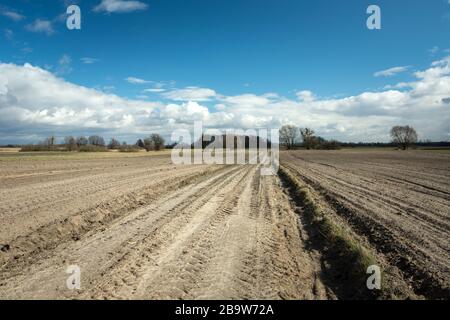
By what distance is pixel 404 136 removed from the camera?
133000 millimetres

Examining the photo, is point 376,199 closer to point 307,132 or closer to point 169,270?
point 169,270

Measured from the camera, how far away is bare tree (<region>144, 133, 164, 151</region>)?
4473 inches

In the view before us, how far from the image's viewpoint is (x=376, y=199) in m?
14.7

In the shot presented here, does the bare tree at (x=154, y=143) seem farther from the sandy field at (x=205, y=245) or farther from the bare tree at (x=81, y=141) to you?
the sandy field at (x=205, y=245)

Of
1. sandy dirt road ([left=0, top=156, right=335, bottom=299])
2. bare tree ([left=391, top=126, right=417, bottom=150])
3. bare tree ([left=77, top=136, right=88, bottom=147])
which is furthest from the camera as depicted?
bare tree ([left=391, top=126, right=417, bottom=150])

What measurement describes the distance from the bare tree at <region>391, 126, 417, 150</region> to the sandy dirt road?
5202 inches

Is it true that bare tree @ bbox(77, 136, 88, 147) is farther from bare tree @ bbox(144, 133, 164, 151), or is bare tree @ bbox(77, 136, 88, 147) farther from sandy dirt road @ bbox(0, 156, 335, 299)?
sandy dirt road @ bbox(0, 156, 335, 299)

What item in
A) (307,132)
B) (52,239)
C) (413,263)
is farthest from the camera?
(307,132)

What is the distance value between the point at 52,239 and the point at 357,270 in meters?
6.95

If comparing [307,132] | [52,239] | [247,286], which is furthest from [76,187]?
[307,132]

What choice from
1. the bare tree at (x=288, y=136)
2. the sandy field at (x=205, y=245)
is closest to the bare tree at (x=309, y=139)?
the bare tree at (x=288, y=136)

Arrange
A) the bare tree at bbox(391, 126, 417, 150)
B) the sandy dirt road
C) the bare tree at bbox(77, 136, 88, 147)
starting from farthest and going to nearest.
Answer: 1. the bare tree at bbox(391, 126, 417, 150)
2. the bare tree at bbox(77, 136, 88, 147)
3. the sandy dirt road

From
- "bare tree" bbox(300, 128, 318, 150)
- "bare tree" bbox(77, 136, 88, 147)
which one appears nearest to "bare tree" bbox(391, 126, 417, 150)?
"bare tree" bbox(300, 128, 318, 150)

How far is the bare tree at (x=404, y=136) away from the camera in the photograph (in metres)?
131
